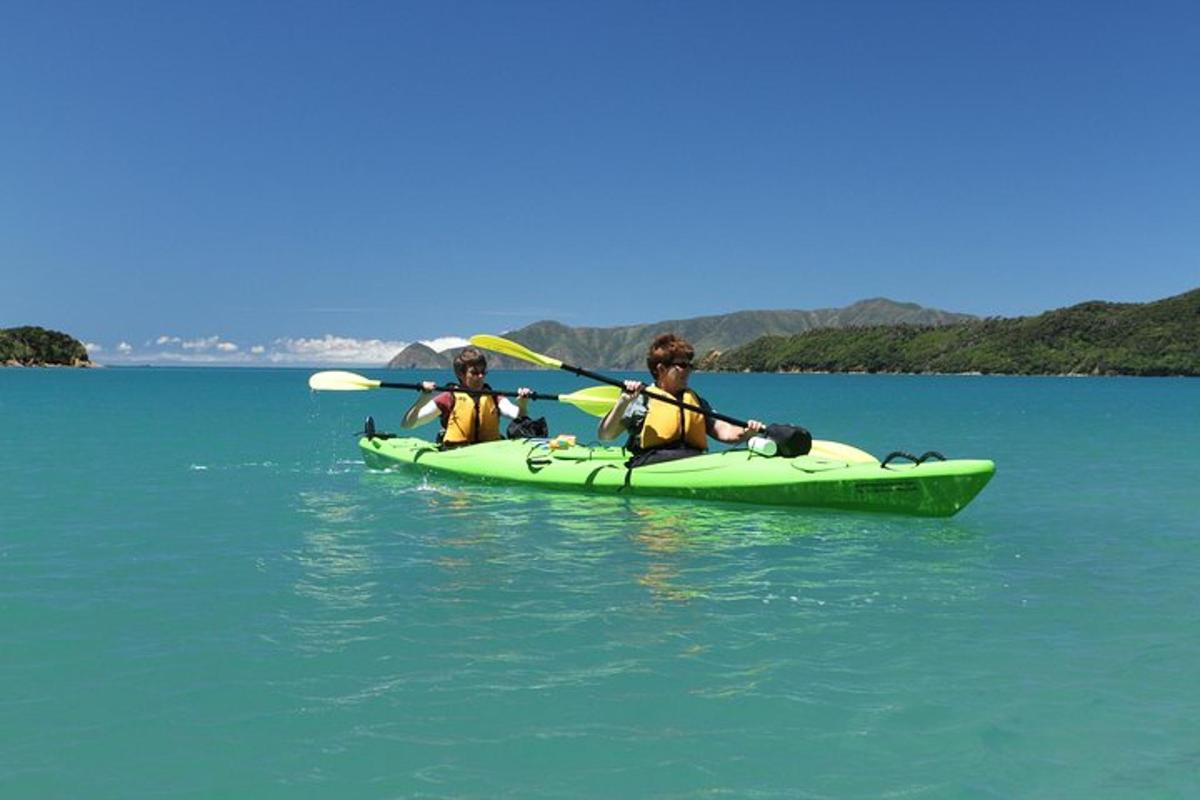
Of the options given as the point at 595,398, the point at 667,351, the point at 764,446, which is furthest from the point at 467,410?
the point at 764,446

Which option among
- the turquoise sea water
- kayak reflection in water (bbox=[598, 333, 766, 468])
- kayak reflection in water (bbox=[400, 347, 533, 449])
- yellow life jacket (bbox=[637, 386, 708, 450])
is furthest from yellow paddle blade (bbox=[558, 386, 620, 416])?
the turquoise sea water

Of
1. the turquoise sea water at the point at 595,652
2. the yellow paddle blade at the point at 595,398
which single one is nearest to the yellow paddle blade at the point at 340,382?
the yellow paddle blade at the point at 595,398

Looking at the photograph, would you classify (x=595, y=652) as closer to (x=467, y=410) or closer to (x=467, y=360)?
(x=467, y=360)

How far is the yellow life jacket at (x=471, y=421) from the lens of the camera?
1650 centimetres

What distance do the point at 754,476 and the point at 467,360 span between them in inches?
215

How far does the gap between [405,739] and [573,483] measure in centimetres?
926

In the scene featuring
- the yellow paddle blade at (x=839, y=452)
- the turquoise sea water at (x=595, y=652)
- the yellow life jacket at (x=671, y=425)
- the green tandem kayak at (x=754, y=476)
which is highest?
the yellow life jacket at (x=671, y=425)

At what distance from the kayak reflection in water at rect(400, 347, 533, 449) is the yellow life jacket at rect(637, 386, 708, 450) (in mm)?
3353

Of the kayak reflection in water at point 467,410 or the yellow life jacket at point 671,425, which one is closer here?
the yellow life jacket at point 671,425

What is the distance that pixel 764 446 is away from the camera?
12.7 meters

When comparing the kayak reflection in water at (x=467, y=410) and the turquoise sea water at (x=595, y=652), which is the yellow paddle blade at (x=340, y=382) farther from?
the turquoise sea water at (x=595, y=652)

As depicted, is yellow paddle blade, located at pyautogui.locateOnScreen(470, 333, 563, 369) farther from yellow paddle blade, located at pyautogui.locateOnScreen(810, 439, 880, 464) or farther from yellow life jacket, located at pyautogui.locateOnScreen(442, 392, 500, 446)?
yellow paddle blade, located at pyautogui.locateOnScreen(810, 439, 880, 464)

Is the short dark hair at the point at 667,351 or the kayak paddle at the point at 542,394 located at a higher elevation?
the short dark hair at the point at 667,351

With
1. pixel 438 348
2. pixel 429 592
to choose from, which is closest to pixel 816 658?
pixel 429 592
